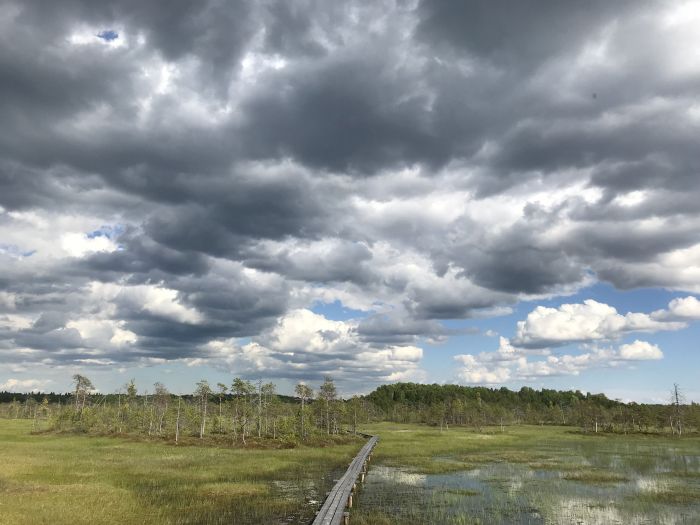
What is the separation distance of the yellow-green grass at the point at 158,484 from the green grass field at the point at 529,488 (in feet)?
22.7

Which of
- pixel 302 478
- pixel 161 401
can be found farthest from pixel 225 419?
pixel 302 478

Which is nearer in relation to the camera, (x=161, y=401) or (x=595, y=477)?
(x=595, y=477)

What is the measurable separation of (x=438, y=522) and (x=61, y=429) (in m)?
102

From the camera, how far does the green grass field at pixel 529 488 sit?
34312 millimetres

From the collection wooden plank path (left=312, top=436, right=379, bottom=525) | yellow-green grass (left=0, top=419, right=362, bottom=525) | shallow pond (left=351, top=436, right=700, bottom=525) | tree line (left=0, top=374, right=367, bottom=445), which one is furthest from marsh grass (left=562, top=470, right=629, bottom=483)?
tree line (left=0, top=374, right=367, bottom=445)

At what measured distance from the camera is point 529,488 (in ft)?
148

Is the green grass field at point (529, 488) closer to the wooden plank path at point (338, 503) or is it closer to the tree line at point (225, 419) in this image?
the wooden plank path at point (338, 503)

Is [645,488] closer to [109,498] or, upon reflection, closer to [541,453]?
[541,453]

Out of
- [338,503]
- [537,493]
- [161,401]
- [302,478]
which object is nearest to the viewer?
[338,503]

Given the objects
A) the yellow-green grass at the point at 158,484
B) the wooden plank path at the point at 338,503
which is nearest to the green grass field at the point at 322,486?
the yellow-green grass at the point at 158,484

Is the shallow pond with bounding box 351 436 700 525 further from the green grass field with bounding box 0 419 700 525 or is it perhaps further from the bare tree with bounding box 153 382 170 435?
the bare tree with bounding box 153 382 170 435

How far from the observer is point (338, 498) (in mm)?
37031

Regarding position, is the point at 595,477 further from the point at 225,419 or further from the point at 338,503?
the point at 225,419

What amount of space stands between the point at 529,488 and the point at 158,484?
3537 centimetres
